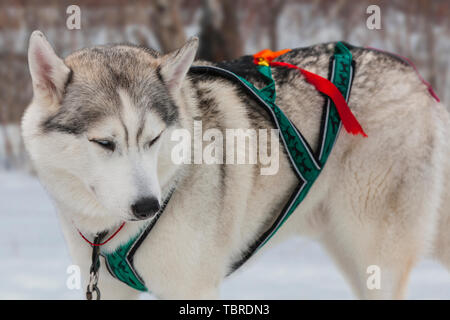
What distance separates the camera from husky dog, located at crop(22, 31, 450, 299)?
2201 millimetres

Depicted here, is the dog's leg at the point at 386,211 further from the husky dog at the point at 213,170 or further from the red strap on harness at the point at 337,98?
the red strap on harness at the point at 337,98

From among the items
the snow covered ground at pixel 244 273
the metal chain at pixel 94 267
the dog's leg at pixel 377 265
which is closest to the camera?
the metal chain at pixel 94 267

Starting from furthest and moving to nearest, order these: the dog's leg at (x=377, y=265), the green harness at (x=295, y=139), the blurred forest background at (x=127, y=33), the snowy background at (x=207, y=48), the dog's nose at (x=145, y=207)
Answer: the blurred forest background at (x=127, y=33), the snowy background at (x=207, y=48), the dog's leg at (x=377, y=265), the green harness at (x=295, y=139), the dog's nose at (x=145, y=207)

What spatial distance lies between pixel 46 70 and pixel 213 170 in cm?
80

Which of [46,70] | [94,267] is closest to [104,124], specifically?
[46,70]

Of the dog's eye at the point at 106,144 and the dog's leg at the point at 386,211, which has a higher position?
the dog's eye at the point at 106,144

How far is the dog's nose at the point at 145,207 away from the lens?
212 centimetres

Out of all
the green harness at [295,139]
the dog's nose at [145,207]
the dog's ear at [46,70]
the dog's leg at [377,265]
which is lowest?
the dog's leg at [377,265]

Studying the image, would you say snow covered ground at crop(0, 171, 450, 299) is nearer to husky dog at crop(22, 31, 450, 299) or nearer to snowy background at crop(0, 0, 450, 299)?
snowy background at crop(0, 0, 450, 299)

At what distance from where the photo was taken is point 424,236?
9.48 ft

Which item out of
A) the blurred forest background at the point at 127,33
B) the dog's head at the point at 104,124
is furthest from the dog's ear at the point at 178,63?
the blurred forest background at the point at 127,33

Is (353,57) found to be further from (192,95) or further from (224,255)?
(224,255)

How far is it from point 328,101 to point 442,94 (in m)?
6.41
